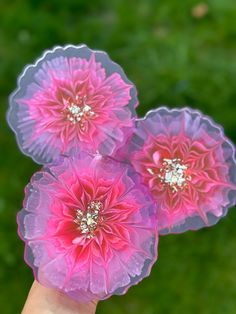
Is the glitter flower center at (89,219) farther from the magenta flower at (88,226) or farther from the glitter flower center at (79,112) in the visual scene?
→ the glitter flower center at (79,112)

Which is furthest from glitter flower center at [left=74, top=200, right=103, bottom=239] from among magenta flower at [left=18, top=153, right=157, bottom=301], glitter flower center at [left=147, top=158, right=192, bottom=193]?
glitter flower center at [left=147, top=158, right=192, bottom=193]

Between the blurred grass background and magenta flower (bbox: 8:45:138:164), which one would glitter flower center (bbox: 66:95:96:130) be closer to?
magenta flower (bbox: 8:45:138:164)

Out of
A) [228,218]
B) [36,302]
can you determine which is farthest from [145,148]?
[228,218]

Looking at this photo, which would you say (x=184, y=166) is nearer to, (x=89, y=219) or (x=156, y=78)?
(x=89, y=219)

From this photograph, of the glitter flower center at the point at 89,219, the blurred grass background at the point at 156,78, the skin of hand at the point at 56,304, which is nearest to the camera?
the glitter flower center at the point at 89,219

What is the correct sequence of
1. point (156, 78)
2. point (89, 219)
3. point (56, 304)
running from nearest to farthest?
point (89, 219) → point (56, 304) → point (156, 78)

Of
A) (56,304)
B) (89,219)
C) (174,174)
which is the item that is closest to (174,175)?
(174,174)

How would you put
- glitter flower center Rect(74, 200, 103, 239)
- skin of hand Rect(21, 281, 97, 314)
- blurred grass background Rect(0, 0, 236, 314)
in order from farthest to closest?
1. blurred grass background Rect(0, 0, 236, 314)
2. skin of hand Rect(21, 281, 97, 314)
3. glitter flower center Rect(74, 200, 103, 239)

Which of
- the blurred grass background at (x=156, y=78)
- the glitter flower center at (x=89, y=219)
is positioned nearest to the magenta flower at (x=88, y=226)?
the glitter flower center at (x=89, y=219)
